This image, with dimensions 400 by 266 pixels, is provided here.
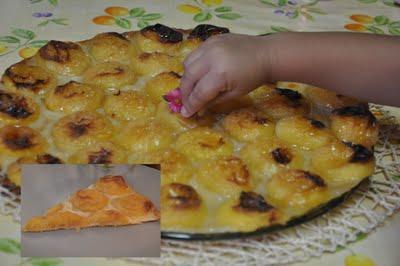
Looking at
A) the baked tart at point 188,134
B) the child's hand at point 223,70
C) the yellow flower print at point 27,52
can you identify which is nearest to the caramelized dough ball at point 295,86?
the baked tart at point 188,134

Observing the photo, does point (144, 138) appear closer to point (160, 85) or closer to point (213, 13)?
point (160, 85)

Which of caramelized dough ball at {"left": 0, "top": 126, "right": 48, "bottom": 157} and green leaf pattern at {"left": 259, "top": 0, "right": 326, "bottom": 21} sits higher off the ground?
green leaf pattern at {"left": 259, "top": 0, "right": 326, "bottom": 21}

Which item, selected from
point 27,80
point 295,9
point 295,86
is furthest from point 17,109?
point 295,9

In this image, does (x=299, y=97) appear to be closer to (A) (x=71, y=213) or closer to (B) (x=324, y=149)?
(B) (x=324, y=149)

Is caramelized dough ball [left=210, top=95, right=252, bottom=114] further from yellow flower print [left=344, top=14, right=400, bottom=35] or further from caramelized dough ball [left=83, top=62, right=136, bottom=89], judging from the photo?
yellow flower print [left=344, top=14, right=400, bottom=35]

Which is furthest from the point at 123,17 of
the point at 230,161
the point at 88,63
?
the point at 230,161

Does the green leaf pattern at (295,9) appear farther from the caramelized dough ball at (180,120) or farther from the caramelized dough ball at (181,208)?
the caramelized dough ball at (181,208)

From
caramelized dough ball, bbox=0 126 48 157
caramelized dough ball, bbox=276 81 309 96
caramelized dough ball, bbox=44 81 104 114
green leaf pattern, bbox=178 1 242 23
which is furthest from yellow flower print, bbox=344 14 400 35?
caramelized dough ball, bbox=0 126 48 157
